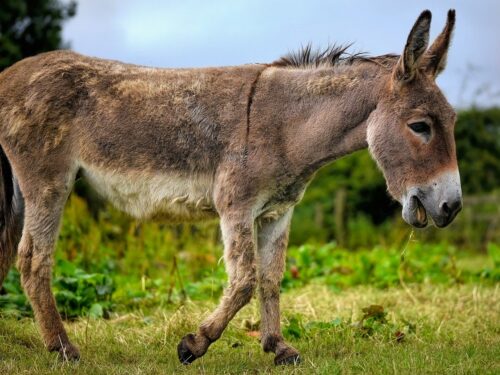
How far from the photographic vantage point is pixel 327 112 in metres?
5.49

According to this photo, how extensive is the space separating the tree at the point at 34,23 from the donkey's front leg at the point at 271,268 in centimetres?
797

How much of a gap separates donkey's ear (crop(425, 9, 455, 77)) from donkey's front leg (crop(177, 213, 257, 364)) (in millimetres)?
1627

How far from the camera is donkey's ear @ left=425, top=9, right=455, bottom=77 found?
16.9 ft

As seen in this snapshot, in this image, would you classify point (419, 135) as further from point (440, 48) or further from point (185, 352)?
point (185, 352)

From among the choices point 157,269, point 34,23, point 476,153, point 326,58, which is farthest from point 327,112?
point 476,153

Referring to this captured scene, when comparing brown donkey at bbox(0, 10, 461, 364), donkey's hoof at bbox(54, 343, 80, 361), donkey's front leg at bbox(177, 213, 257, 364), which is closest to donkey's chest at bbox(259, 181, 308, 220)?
brown donkey at bbox(0, 10, 461, 364)

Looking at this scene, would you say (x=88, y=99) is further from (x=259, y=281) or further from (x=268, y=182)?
(x=259, y=281)

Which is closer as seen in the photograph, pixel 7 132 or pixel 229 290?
pixel 229 290

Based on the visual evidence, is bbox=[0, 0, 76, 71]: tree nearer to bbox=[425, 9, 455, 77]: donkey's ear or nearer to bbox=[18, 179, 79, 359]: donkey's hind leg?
bbox=[18, 179, 79, 359]: donkey's hind leg

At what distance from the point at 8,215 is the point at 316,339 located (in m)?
2.61

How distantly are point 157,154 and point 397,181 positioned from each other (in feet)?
5.65

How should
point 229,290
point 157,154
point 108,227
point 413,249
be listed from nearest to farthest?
point 229,290 → point 157,154 → point 108,227 → point 413,249

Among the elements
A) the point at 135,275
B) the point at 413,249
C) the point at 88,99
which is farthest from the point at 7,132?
the point at 413,249

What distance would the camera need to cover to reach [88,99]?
571 cm
